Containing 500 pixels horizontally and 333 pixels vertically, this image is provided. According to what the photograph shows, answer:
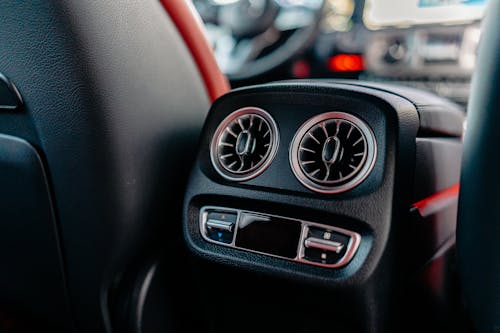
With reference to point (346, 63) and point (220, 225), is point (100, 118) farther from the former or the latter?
point (346, 63)

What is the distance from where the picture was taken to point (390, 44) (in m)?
3.41

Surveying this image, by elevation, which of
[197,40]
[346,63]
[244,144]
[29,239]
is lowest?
[346,63]

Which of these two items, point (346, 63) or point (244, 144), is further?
point (346, 63)

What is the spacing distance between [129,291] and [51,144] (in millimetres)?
275

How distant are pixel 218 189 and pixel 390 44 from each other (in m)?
2.95

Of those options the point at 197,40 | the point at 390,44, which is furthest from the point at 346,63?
the point at 197,40

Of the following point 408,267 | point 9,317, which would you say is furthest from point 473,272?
point 9,317

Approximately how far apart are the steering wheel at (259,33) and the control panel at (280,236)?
11.6ft

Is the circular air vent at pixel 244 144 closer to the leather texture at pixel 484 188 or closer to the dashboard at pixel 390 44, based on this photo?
the leather texture at pixel 484 188

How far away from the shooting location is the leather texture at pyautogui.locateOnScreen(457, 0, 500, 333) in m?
0.57

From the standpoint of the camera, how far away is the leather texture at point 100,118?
0.69 m

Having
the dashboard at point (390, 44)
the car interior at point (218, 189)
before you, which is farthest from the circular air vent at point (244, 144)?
the dashboard at point (390, 44)

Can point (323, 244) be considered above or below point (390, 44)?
above

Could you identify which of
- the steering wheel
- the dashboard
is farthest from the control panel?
the steering wheel
